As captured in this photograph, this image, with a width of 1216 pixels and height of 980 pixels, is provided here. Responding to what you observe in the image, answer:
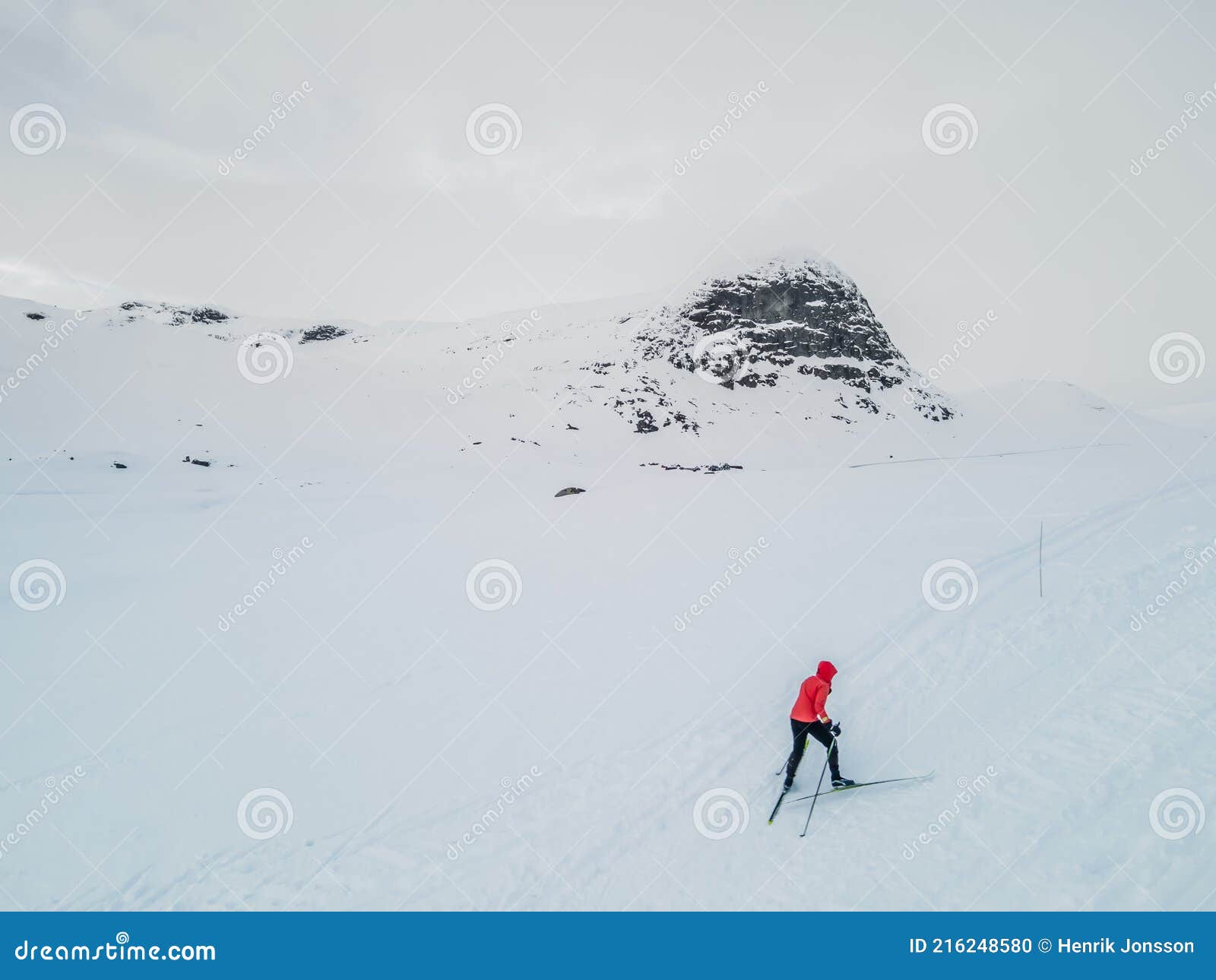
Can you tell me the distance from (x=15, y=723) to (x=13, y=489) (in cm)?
2452

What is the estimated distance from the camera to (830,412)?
4472 cm

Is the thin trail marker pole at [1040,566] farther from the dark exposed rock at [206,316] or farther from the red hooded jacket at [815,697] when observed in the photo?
the dark exposed rock at [206,316]

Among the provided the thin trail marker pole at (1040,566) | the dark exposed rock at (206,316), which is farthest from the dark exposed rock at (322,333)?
the thin trail marker pole at (1040,566)

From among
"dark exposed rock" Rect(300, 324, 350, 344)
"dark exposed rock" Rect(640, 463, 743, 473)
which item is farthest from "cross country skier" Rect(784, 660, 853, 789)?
"dark exposed rock" Rect(300, 324, 350, 344)

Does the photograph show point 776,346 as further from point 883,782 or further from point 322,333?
point 322,333

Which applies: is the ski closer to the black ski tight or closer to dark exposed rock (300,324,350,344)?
the black ski tight

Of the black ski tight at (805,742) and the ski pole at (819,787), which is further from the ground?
the black ski tight at (805,742)

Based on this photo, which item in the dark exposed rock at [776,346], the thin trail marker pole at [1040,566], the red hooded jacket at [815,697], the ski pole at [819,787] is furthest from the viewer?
the dark exposed rock at [776,346]

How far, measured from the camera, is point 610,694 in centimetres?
934

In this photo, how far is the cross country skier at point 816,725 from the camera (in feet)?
22.2

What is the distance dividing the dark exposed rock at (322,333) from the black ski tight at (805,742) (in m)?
75.8

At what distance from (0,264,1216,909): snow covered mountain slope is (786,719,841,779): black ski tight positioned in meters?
0.40
